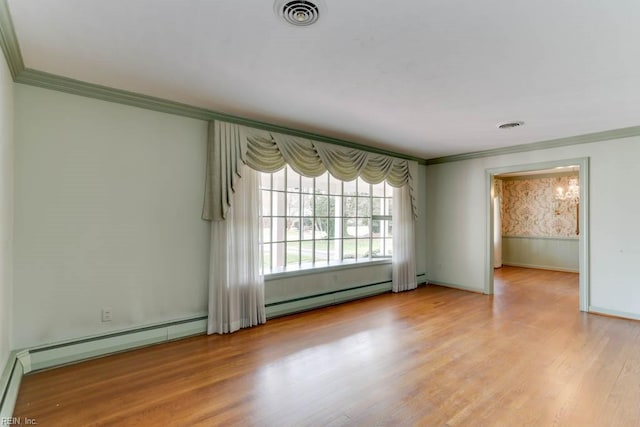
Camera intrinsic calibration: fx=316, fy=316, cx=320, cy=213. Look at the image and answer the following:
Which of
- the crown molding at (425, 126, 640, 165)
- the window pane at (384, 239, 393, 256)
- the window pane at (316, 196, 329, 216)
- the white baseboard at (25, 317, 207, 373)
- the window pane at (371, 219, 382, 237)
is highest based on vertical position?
the crown molding at (425, 126, 640, 165)

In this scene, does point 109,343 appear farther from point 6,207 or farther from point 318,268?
point 318,268

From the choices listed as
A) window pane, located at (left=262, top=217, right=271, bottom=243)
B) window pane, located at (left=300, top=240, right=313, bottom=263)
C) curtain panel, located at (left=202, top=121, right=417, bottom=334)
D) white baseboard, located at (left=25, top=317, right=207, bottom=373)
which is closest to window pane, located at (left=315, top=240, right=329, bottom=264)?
window pane, located at (left=300, top=240, right=313, bottom=263)

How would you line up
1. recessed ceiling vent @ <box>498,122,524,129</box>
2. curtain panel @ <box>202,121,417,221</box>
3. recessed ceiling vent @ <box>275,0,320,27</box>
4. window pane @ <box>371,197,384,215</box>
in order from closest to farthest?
recessed ceiling vent @ <box>275,0,320,27</box> → curtain panel @ <box>202,121,417,221</box> → recessed ceiling vent @ <box>498,122,524,129</box> → window pane @ <box>371,197,384,215</box>

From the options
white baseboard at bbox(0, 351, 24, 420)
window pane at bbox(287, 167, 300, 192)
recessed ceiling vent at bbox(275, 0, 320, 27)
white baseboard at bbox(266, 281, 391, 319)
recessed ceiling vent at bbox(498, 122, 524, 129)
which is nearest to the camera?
recessed ceiling vent at bbox(275, 0, 320, 27)

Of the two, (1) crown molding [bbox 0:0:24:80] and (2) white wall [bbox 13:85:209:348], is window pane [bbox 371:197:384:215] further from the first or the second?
(1) crown molding [bbox 0:0:24:80]

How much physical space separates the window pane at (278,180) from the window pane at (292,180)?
0.10 metres

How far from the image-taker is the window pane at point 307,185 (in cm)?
455

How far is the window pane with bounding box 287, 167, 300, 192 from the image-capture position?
4383 millimetres

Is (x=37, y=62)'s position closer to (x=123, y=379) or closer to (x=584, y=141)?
(x=123, y=379)

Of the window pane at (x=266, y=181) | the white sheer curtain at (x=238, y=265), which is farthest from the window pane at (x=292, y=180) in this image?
the white sheer curtain at (x=238, y=265)

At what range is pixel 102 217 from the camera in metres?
2.92

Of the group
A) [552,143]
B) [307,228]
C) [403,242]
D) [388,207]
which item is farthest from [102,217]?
[552,143]

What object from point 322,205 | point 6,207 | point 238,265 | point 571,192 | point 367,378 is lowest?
point 367,378

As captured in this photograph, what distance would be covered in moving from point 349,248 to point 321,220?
777 mm
